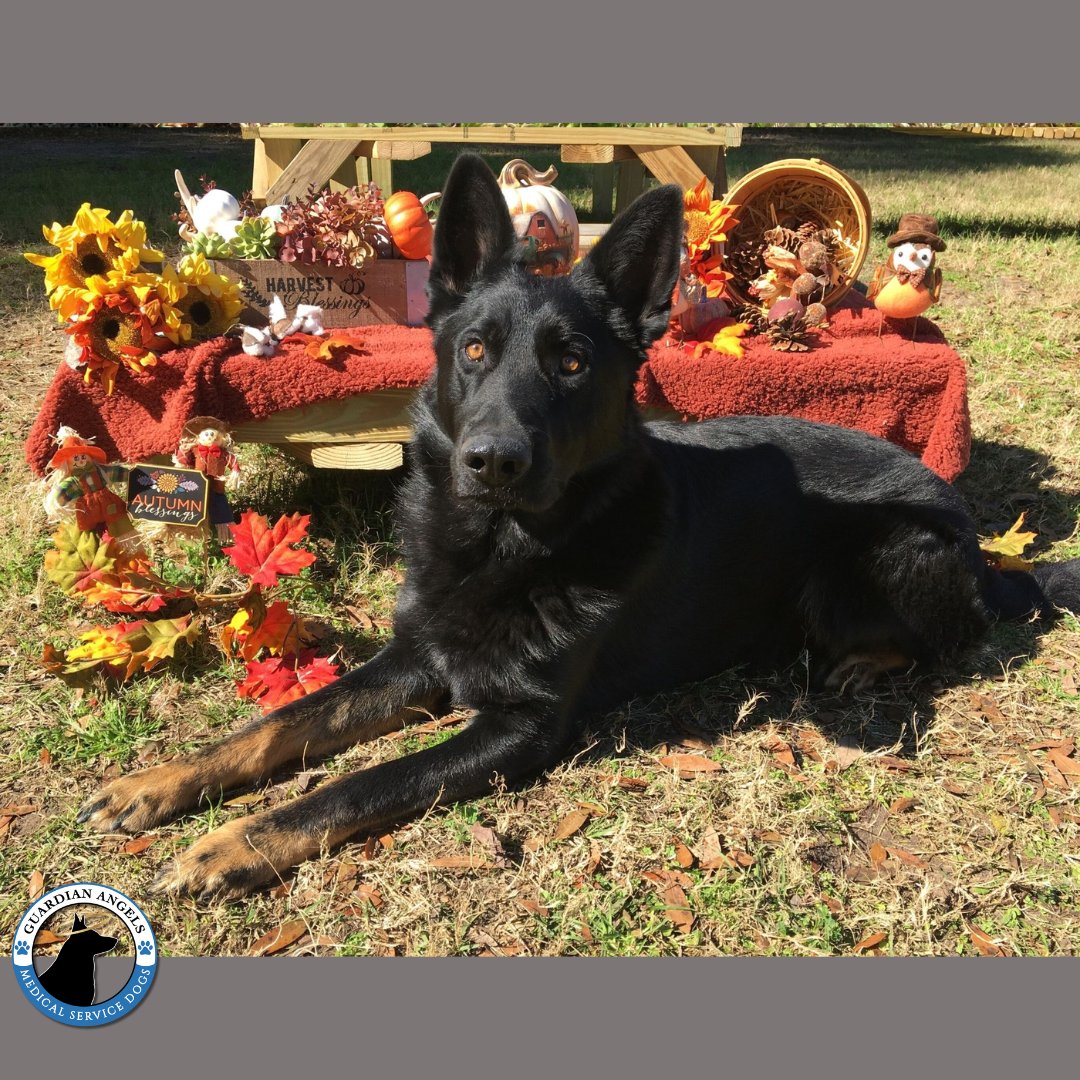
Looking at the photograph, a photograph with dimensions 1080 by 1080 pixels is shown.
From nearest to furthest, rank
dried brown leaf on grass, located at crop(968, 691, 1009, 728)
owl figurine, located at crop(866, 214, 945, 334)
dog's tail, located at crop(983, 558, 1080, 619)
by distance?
dried brown leaf on grass, located at crop(968, 691, 1009, 728) < dog's tail, located at crop(983, 558, 1080, 619) < owl figurine, located at crop(866, 214, 945, 334)

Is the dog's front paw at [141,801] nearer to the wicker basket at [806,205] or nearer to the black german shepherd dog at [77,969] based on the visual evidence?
the black german shepherd dog at [77,969]

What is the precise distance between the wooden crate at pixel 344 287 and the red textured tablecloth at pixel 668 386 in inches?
4.2

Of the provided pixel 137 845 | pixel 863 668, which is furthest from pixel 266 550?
pixel 863 668

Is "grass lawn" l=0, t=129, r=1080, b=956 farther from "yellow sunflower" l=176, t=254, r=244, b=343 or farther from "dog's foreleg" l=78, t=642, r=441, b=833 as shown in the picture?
"yellow sunflower" l=176, t=254, r=244, b=343

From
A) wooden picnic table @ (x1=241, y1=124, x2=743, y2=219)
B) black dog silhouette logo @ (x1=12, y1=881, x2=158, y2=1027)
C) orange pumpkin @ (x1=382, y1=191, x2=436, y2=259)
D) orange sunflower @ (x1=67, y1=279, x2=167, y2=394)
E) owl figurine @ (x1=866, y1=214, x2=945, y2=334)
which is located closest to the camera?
black dog silhouette logo @ (x1=12, y1=881, x2=158, y2=1027)

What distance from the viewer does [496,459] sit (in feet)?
8.42

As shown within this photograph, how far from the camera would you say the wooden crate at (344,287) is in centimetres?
422

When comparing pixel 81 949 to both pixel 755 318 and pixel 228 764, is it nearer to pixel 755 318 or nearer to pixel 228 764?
pixel 228 764

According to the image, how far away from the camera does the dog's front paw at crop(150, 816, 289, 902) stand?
8.10 feet

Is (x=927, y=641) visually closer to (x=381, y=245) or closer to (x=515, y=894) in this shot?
(x=515, y=894)

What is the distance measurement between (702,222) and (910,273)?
110cm

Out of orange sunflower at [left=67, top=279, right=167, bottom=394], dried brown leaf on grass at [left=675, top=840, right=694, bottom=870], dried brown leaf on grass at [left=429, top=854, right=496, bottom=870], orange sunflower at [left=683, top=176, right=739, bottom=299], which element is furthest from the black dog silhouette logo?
orange sunflower at [left=683, top=176, right=739, bottom=299]

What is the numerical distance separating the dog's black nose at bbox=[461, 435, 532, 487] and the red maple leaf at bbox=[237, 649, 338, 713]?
112 cm

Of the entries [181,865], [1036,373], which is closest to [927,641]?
[181,865]
